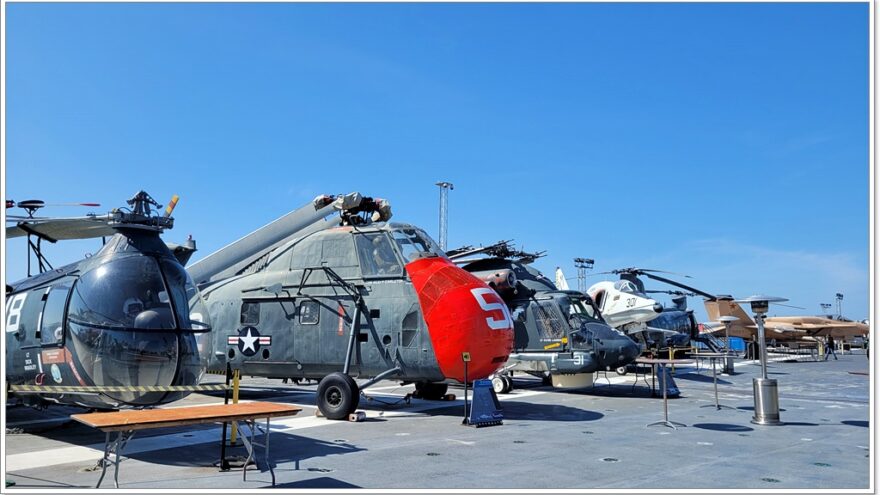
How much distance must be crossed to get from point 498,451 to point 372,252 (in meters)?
5.51

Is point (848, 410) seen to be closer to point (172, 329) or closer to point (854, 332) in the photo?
point (172, 329)

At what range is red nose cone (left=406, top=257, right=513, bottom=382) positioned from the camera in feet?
38.5

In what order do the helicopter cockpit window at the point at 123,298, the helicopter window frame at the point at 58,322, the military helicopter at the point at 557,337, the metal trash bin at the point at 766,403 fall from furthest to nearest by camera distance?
the military helicopter at the point at 557,337
the metal trash bin at the point at 766,403
the helicopter window frame at the point at 58,322
the helicopter cockpit window at the point at 123,298

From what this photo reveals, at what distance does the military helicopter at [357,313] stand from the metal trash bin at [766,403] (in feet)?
14.9

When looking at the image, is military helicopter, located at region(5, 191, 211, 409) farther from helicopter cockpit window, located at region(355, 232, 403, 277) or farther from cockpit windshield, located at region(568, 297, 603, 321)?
cockpit windshield, located at region(568, 297, 603, 321)

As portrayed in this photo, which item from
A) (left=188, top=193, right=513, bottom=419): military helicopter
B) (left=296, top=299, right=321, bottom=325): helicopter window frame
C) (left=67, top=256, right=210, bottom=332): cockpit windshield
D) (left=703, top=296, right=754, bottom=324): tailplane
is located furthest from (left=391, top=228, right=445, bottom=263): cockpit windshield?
(left=703, top=296, right=754, bottom=324): tailplane

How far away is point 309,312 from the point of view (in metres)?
13.5

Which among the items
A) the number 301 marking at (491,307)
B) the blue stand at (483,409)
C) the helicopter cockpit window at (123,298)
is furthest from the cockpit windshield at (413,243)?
the helicopter cockpit window at (123,298)

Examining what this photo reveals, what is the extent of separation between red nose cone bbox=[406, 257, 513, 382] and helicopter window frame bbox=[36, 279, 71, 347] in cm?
576

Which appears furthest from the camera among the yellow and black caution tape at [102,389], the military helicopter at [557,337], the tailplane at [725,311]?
the tailplane at [725,311]

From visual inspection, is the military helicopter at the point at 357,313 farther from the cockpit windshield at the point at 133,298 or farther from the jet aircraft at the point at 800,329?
the jet aircraft at the point at 800,329

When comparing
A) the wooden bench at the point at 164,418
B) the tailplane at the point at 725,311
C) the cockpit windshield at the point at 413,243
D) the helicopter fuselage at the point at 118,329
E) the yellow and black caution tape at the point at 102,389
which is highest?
the cockpit windshield at the point at 413,243

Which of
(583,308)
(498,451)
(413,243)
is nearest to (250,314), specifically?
(413,243)

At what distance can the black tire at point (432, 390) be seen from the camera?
15539 millimetres
